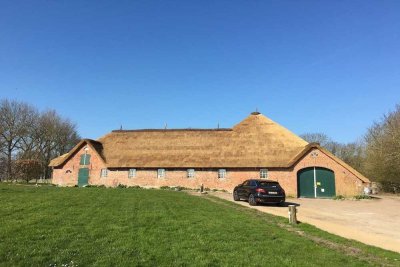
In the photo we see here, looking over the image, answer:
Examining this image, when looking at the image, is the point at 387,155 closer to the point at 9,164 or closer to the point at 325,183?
the point at 325,183

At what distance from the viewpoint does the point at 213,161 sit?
37.4 m

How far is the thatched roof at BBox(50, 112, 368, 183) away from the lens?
3675 cm

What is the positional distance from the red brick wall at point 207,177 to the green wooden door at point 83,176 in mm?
387

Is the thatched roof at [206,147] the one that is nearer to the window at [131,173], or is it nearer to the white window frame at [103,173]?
the window at [131,173]

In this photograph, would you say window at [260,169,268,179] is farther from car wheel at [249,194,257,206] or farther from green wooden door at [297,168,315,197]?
car wheel at [249,194,257,206]

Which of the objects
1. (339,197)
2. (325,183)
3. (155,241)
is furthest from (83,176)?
(155,241)

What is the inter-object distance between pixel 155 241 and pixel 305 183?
1073 inches

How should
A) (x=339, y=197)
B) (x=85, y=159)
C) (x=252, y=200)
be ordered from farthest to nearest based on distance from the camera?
(x=85, y=159)
(x=339, y=197)
(x=252, y=200)

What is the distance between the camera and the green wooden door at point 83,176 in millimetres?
39938

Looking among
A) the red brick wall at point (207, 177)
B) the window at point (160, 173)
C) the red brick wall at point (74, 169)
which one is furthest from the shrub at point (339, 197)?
the red brick wall at point (74, 169)

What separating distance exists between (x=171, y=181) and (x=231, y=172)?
6247mm

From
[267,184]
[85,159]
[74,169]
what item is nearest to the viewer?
[267,184]

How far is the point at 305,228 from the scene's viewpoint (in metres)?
14.5

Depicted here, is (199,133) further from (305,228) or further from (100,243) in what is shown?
(100,243)
